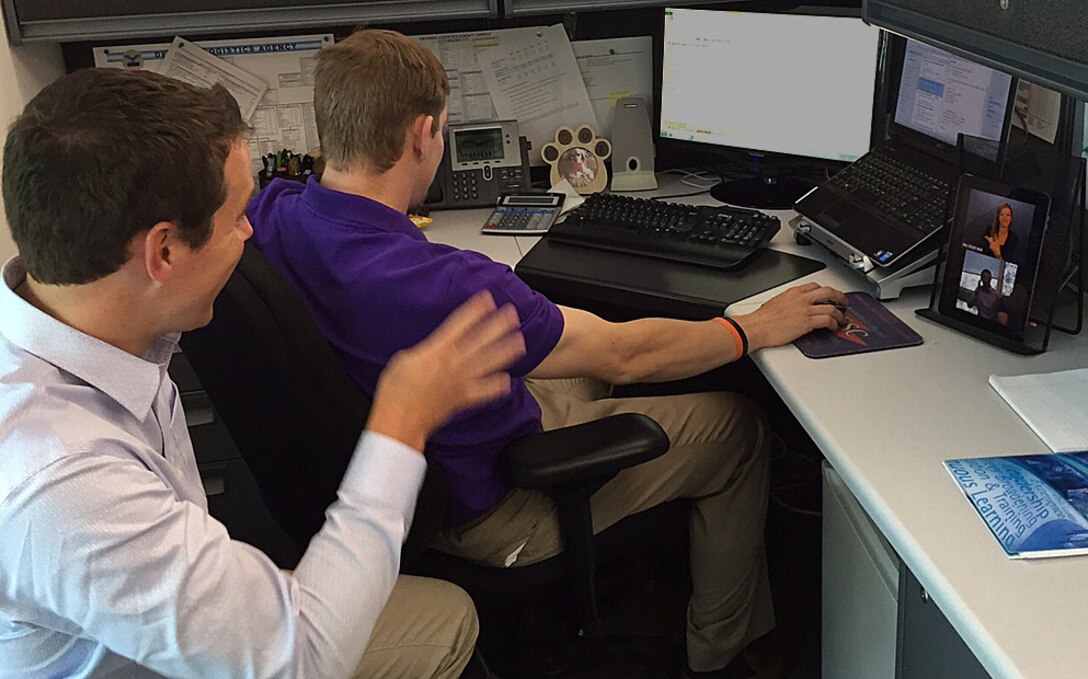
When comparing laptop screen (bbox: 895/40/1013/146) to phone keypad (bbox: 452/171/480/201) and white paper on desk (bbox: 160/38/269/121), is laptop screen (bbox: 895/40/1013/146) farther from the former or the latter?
white paper on desk (bbox: 160/38/269/121)

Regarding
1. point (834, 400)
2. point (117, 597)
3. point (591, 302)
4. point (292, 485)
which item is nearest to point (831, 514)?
point (834, 400)

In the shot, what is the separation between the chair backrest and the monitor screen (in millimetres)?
1155

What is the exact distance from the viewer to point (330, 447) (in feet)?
4.50

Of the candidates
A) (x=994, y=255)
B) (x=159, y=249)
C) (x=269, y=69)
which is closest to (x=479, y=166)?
(x=269, y=69)

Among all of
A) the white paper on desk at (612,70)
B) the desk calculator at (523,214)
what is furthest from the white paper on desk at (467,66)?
the desk calculator at (523,214)

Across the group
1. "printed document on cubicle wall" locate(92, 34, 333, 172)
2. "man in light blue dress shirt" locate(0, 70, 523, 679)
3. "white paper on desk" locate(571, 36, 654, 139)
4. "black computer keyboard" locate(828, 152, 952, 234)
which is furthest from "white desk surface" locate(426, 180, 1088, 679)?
"printed document on cubicle wall" locate(92, 34, 333, 172)

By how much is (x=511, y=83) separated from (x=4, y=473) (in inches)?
68.3

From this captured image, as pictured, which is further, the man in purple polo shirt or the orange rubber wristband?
the orange rubber wristband

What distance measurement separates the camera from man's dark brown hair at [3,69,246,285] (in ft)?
3.05

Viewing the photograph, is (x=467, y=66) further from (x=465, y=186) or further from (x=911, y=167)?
(x=911, y=167)

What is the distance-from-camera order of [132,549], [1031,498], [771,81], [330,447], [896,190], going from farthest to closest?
[771,81]
[896,190]
[330,447]
[1031,498]
[132,549]

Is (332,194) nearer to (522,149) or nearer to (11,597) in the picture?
(11,597)

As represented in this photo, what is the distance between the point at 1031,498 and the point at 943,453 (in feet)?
0.42

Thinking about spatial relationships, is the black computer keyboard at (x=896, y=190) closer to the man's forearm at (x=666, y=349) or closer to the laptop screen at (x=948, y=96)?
the laptop screen at (x=948, y=96)
